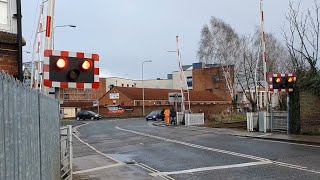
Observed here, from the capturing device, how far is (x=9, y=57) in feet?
29.1

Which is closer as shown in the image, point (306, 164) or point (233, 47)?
point (306, 164)

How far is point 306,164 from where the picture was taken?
40.5ft

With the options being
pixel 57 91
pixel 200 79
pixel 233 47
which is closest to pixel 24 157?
pixel 57 91

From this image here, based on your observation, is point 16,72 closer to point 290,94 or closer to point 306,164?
point 306,164

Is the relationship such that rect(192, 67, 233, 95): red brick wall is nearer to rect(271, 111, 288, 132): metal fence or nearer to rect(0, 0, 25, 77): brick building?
rect(271, 111, 288, 132): metal fence

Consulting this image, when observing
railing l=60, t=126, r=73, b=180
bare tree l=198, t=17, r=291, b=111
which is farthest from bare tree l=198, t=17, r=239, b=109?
railing l=60, t=126, r=73, b=180

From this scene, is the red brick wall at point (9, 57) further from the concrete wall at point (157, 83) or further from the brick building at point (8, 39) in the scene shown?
the concrete wall at point (157, 83)

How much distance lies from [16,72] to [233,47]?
58.2 m

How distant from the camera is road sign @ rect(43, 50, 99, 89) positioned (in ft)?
26.8

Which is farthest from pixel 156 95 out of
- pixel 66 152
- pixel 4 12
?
pixel 4 12

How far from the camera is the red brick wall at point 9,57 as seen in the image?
8.77m

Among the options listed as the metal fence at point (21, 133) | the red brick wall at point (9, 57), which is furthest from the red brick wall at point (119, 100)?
the metal fence at point (21, 133)

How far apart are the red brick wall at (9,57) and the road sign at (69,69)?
3.31ft

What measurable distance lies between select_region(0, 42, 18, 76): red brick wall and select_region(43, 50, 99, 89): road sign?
1009 mm
